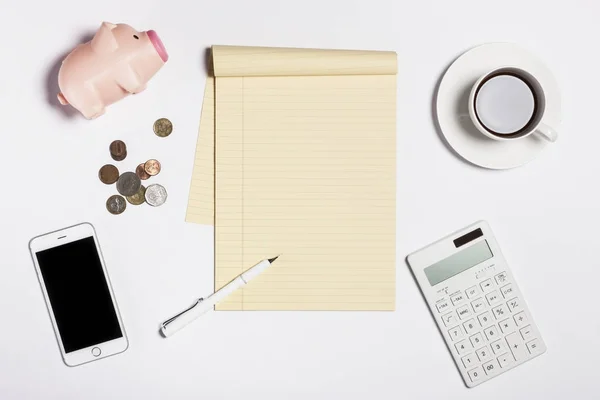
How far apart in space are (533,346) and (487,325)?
69 millimetres

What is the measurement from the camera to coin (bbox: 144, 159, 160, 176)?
2.66ft

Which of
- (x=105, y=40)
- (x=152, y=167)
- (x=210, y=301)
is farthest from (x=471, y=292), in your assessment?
(x=105, y=40)

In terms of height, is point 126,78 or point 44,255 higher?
point 126,78

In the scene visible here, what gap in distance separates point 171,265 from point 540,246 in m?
0.50

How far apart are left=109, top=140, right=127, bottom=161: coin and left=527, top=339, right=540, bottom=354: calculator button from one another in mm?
602

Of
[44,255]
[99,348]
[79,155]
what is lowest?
[99,348]

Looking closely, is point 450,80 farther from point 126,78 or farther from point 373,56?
point 126,78

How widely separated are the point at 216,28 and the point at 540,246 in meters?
0.53

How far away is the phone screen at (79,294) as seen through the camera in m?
0.82

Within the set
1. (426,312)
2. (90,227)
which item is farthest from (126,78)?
(426,312)

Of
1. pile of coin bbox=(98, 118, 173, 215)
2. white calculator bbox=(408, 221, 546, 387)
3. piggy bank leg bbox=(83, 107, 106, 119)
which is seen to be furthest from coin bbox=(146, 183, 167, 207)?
white calculator bbox=(408, 221, 546, 387)

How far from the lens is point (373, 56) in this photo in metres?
0.79

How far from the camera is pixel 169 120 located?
81cm

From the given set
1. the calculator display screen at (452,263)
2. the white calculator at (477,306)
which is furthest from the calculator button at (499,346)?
the calculator display screen at (452,263)
